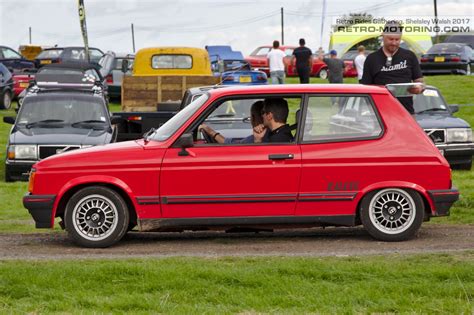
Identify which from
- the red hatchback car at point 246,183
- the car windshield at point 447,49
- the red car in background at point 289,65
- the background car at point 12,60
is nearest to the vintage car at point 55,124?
the red hatchback car at point 246,183

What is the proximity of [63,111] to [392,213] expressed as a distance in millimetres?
9064

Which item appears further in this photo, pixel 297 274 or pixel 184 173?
pixel 184 173

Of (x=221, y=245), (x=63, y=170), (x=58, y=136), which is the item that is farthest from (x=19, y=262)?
(x=58, y=136)

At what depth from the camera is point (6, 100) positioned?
32.0 metres

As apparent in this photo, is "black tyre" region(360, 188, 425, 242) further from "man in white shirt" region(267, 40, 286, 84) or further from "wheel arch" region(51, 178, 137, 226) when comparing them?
"man in white shirt" region(267, 40, 286, 84)

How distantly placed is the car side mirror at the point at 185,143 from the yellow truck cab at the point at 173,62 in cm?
1623

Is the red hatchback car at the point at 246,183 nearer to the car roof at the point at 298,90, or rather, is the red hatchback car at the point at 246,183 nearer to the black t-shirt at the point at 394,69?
the car roof at the point at 298,90

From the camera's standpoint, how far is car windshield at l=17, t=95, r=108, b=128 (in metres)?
17.9

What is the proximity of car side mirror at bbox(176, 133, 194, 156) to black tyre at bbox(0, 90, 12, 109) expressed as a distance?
73.3 ft

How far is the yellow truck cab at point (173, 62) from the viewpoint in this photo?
86.5ft

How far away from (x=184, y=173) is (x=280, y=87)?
1273 mm

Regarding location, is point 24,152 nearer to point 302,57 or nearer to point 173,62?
point 173,62

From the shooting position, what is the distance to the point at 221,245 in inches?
403

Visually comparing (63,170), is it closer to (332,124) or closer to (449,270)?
(332,124)
